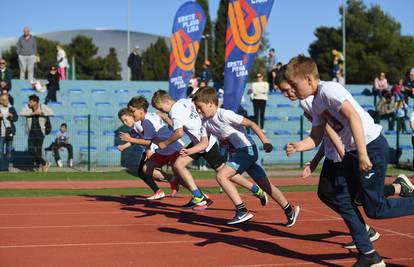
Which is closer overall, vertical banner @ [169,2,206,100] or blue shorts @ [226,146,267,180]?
blue shorts @ [226,146,267,180]

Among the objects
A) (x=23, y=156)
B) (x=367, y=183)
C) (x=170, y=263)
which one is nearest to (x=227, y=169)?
(x=170, y=263)

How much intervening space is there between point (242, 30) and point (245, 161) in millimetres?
8941

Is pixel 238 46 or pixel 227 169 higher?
pixel 238 46

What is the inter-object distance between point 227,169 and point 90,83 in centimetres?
1909

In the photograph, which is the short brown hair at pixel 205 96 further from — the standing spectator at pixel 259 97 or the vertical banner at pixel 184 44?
the standing spectator at pixel 259 97

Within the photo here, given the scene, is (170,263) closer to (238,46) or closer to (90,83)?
(238,46)

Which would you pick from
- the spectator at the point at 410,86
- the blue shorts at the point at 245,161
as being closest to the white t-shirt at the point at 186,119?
the blue shorts at the point at 245,161

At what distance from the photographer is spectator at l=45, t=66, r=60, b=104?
24812mm

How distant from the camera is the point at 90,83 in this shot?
90.0ft

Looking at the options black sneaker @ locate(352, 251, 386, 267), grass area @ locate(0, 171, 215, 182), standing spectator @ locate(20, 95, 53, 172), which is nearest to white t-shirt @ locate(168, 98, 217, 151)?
black sneaker @ locate(352, 251, 386, 267)

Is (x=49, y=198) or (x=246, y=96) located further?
(x=246, y=96)

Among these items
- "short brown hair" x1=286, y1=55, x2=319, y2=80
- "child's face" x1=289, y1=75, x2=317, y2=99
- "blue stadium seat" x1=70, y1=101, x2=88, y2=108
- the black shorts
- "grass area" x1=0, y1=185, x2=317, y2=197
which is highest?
"short brown hair" x1=286, y1=55, x2=319, y2=80

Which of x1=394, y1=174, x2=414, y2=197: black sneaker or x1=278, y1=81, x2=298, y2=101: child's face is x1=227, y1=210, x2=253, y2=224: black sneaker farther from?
x1=278, y1=81, x2=298, y2=101: child's face

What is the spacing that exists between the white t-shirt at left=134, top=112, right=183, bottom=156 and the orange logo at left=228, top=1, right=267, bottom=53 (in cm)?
619
